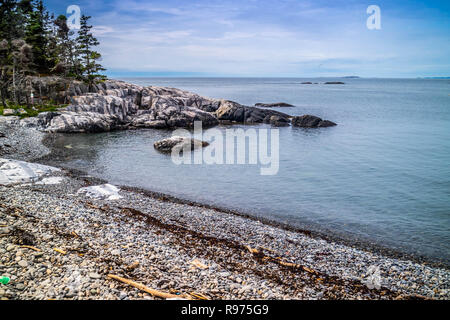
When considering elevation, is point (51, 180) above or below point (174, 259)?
above

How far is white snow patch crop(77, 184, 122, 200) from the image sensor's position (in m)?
19.7

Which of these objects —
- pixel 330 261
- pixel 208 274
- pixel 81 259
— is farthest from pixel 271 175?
pixel 81 259

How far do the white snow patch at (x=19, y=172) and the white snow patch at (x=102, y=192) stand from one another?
4278 millimetres

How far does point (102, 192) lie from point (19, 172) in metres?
6.61

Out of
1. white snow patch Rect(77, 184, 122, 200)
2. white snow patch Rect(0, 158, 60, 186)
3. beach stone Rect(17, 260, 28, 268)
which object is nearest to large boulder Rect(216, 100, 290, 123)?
white snow patch Rect(0, 158, 60, 186)

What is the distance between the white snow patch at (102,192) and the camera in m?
19.7

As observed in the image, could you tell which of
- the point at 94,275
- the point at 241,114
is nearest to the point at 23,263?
the point at 94,275

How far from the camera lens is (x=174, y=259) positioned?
11688 mm

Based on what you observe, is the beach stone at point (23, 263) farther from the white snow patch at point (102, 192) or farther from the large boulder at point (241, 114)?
the large boulder at point (241, 114)

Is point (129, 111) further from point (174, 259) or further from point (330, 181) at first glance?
point (174, 259)

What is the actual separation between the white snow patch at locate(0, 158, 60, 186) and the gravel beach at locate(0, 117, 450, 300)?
2472 millimetres

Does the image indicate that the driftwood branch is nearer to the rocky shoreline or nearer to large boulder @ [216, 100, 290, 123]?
the rocky shoreline

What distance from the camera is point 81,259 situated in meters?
10.5
